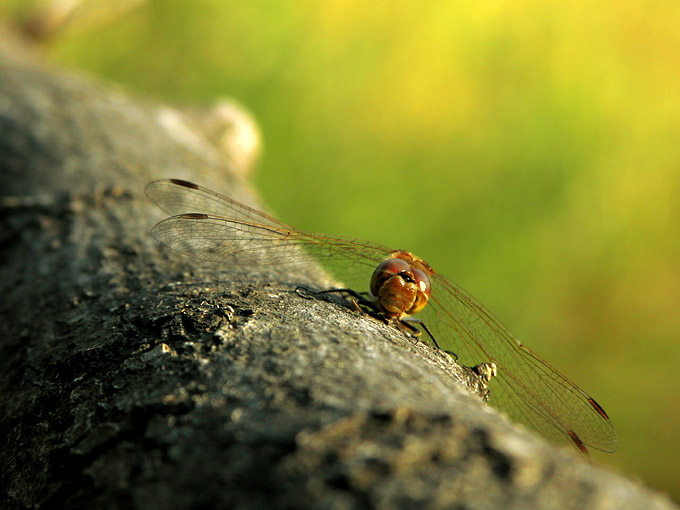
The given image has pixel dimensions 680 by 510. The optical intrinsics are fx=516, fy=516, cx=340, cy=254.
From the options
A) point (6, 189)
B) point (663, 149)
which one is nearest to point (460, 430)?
point (6, 189)

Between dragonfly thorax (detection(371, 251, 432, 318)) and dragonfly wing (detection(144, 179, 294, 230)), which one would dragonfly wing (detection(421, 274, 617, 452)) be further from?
dragonfly wing (detection(144, 179, 294, 230))

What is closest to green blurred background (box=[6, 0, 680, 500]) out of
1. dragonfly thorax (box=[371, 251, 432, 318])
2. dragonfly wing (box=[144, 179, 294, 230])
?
dragonfly wing (box=[144, 179, 294, 230])

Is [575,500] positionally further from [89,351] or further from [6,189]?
[6,189]

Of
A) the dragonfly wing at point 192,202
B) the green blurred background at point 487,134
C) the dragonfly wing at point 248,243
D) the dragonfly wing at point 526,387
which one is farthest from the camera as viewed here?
the green blurred background at point 487,134

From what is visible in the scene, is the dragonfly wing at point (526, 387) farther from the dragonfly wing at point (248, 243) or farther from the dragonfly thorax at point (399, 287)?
the dragonfly wing at point (248, 243)

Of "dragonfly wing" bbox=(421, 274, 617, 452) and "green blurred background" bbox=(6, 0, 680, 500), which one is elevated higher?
"green blurred background" bbox=(6, 0, 680, 500)

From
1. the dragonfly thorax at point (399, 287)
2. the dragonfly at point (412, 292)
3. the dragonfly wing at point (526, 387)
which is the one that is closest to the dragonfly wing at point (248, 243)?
the dragonfly at point (412, 292)

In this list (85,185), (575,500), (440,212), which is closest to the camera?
(575,500)
